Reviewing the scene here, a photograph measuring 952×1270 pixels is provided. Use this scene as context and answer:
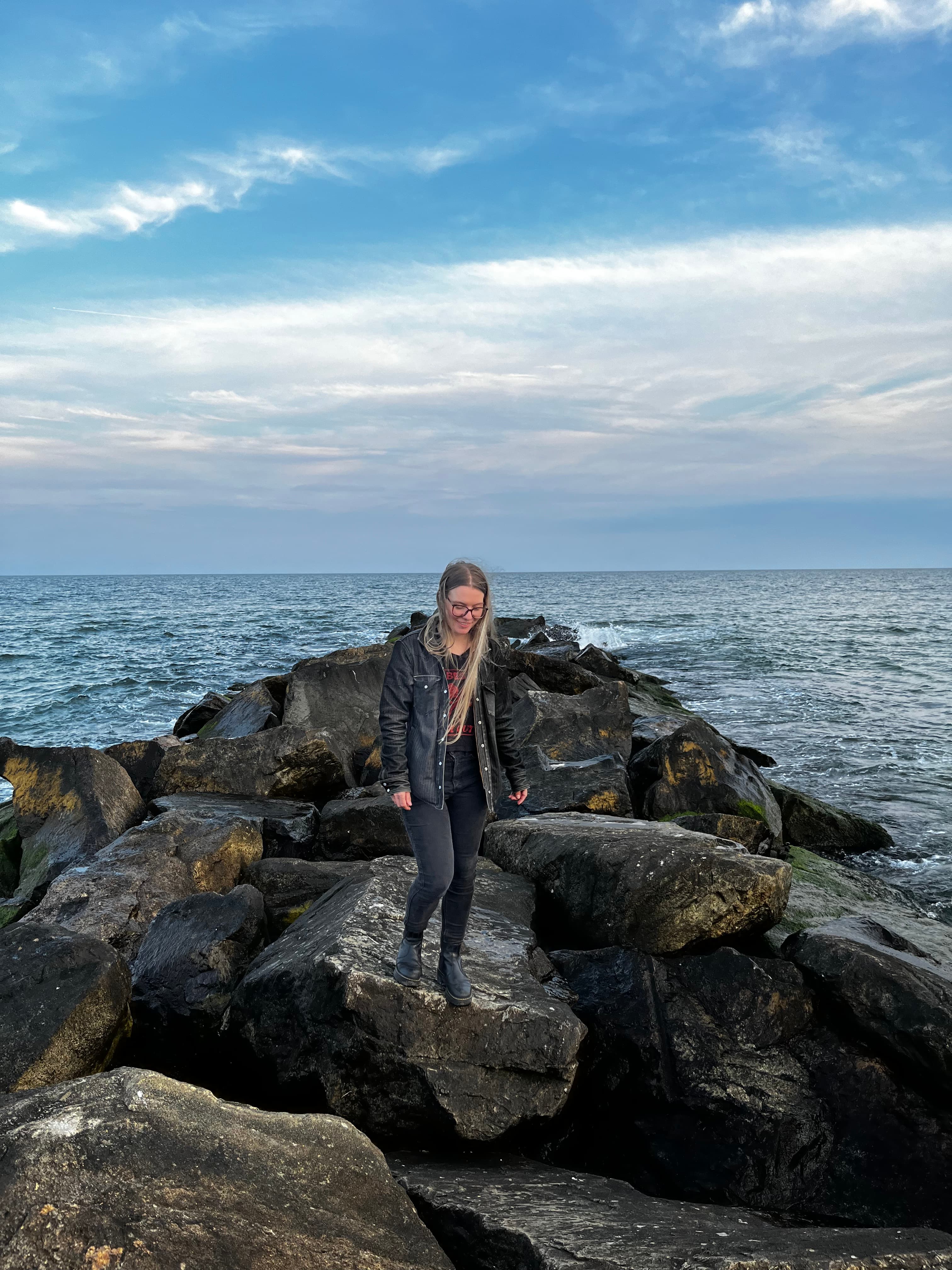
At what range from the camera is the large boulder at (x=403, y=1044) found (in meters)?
4.99

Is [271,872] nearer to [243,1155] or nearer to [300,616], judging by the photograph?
[243,1155]

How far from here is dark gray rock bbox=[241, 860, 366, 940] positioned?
7.29 meters

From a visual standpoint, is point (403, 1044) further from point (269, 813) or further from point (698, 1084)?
point (269, 813)

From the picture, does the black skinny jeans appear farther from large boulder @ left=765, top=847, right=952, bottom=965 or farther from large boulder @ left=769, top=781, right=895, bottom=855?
large boulder @ left=769, top=781, right=895, bottom=855

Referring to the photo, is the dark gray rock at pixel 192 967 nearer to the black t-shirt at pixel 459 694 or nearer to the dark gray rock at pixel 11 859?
the black t-shirt at pixel 459 694

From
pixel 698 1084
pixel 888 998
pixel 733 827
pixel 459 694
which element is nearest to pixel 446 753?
pixel 459 694

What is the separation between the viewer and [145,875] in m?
8.00

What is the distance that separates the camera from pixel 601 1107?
5.51m

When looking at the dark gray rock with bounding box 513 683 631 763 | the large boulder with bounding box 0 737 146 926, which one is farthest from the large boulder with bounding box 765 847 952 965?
the large boulder with bounding box 0 737 146 926

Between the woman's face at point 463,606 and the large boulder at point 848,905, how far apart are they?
409 cm

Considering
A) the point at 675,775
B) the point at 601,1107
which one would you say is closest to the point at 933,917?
the point at 675,775

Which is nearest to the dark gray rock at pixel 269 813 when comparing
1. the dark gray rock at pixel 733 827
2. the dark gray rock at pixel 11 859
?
the dark gray rock at pixel 11 859

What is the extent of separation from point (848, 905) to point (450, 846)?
6.25 meters

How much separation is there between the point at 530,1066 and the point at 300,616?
5913 cm
